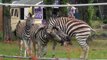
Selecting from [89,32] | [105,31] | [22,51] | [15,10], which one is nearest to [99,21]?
[105,31]

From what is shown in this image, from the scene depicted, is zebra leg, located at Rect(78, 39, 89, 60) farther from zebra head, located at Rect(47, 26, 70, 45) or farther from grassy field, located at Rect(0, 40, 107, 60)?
grassy field, located at Rect(0, 40, 107, 60)

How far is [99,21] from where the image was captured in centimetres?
3150

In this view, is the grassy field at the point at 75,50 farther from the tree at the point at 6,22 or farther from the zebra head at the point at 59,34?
the zebra head at the point at 59,34

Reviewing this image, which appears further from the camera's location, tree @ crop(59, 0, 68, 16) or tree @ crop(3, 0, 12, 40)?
tree @ crop(3, 0, 12, 40)

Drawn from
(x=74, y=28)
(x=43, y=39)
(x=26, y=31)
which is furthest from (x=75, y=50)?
(x=43, y=39)

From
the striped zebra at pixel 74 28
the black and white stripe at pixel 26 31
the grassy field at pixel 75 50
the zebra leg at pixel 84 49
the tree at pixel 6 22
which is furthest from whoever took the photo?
the tree at pixel 6 22

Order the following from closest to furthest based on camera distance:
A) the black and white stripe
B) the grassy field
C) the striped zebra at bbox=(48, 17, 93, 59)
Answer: the striped zebra at bbox=(48, 17, 93, 59) < the black and white stripe < the grassy field

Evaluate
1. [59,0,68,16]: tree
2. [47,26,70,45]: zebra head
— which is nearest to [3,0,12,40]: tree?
[59,0,68,16]: tree

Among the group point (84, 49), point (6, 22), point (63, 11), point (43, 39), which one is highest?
point (43, 39)

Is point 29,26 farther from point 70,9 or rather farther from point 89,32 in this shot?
point 70,9

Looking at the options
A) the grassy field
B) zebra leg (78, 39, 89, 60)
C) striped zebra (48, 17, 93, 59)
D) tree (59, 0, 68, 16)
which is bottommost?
the grassy field

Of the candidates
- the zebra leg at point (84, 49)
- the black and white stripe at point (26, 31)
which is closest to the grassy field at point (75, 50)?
the black and white stripe at point (26, 31)

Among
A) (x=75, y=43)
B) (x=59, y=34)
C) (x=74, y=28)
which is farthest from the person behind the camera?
(x=75, y=43)

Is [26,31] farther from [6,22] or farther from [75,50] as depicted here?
[6,22]
